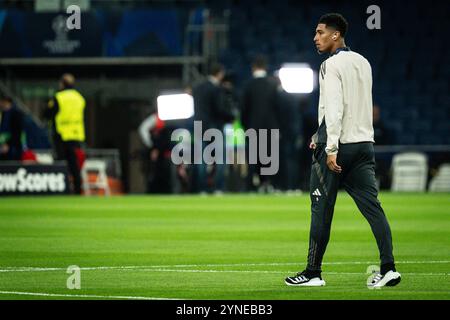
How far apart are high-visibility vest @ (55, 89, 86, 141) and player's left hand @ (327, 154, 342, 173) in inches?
641

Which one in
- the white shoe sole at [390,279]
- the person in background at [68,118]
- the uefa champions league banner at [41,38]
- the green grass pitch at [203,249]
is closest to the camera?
the white shoe sole at [390,279]

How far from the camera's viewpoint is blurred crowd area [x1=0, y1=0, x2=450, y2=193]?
105 feet

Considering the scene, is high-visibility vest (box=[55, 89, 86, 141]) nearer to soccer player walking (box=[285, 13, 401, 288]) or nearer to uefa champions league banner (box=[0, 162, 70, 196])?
uefa champions league banner (box=[0, 162, 70, 196])

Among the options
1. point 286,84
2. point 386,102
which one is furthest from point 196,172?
point 386,102

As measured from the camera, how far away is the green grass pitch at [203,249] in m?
9.59

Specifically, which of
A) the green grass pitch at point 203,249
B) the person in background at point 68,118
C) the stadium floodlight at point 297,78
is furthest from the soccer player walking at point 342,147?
the stadium floodlight at point 297,78

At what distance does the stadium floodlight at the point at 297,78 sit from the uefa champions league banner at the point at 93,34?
2895mm

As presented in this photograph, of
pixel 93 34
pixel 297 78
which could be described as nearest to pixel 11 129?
pixel 93 34

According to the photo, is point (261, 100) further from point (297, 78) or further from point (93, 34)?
point (93, 34)

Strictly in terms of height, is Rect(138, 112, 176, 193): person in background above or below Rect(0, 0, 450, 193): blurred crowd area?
below

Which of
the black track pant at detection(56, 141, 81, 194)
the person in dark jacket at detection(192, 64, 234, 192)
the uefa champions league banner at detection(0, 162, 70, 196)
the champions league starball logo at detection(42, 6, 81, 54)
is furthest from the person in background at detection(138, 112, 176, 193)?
the champions league starball logo at detection(42, 6, 81, 54)

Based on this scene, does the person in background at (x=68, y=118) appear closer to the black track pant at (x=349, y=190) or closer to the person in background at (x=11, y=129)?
the person in background at (x=11, y=129)
